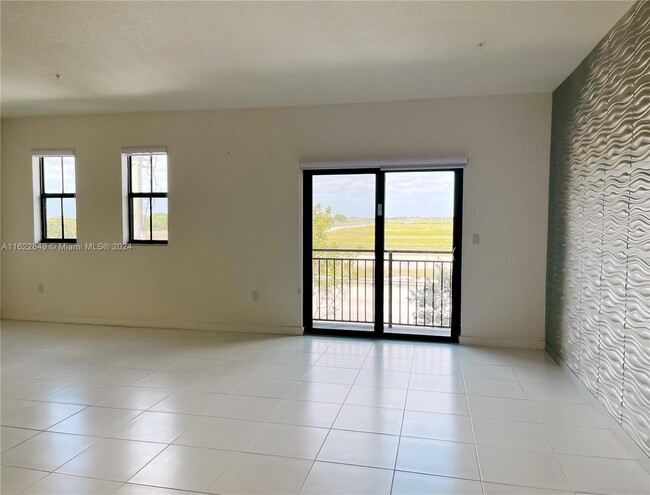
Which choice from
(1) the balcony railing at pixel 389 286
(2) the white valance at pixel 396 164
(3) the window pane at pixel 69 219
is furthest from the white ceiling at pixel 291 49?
(1) the balcony railing at pixel 389 286

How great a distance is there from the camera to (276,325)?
478cm

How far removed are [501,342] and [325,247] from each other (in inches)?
83.9

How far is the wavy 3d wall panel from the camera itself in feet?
7.32

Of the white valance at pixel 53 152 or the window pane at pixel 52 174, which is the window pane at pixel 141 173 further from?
the window pane at pixel 52 174

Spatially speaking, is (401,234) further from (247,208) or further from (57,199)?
(57,199)

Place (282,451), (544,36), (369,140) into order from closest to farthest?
(282,451), (544,36), (369,140)

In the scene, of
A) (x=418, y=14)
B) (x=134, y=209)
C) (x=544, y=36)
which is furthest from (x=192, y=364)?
(x=544, y=36)

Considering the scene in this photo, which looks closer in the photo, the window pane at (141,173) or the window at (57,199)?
the window pane at (141,173)

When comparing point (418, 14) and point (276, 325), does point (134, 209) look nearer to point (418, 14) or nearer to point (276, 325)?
point (276, 325)

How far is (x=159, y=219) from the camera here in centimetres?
514

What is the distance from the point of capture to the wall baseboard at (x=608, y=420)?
2160 millimetres

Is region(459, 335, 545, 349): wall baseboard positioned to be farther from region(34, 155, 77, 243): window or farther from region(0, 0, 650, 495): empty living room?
region(34, 155, 77, 243): window

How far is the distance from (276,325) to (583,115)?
359cm

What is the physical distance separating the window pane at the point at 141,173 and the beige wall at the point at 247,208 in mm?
186
